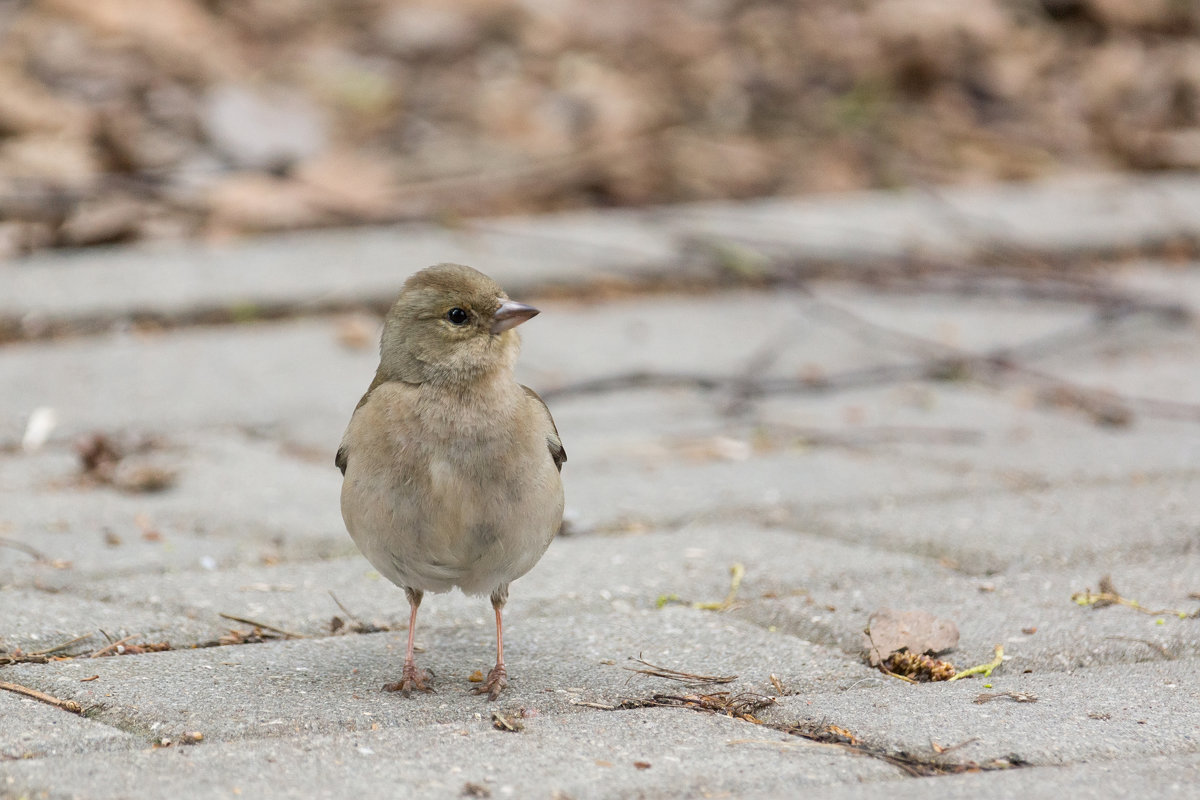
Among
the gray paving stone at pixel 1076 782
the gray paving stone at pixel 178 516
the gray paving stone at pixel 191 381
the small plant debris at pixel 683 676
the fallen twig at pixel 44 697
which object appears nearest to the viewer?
the gray paving stone at pixel 1076 782

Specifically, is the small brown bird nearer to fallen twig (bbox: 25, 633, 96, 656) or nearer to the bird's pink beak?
the bird's pink beak

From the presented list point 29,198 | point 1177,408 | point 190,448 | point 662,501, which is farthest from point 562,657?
point 29,198

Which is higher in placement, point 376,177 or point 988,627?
point 376,177

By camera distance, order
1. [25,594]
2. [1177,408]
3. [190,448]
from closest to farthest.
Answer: [25,594], [190,448], [1177,408]

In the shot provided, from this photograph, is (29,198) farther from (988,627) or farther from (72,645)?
(988,627)

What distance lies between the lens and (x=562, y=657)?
110 inches

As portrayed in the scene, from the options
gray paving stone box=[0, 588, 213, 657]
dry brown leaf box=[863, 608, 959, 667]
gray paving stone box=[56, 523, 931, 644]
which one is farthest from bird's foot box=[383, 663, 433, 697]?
dry brown leaf box=[863, 608, 959, 667]

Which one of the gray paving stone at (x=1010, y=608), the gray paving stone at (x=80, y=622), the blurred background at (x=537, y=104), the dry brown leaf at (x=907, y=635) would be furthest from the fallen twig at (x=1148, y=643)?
the blurred background at (x=537, y=104)

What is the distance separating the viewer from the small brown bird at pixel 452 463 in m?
2.76

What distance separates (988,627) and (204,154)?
392cm

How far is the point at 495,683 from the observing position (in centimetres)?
263

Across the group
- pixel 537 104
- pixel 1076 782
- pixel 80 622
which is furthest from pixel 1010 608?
pixel 537 104

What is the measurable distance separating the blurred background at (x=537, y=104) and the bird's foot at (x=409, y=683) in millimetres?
3046

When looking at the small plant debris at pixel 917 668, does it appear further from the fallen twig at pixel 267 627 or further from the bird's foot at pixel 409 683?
the fallen twig at pixel 267 627
